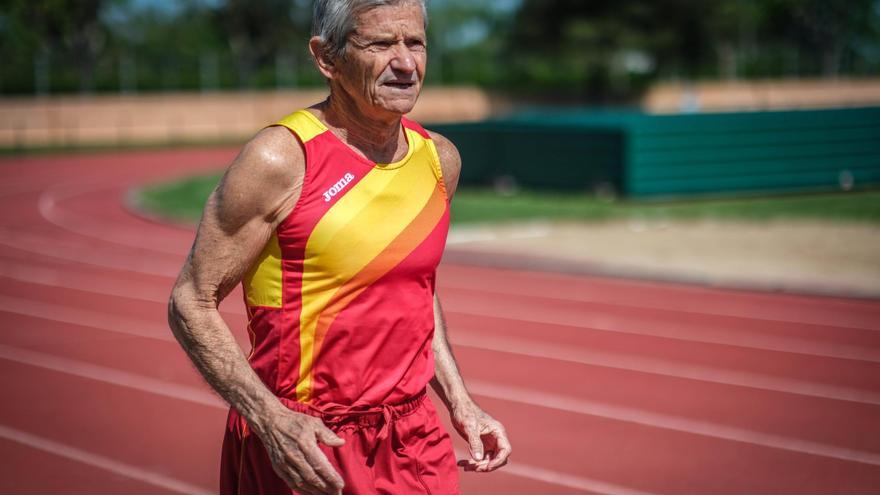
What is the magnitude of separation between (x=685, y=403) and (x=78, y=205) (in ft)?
51.3

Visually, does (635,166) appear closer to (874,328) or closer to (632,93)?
(874,328)

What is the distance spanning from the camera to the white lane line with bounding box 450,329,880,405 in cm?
718

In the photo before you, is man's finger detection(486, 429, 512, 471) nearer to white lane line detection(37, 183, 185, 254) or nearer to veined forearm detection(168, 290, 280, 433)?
veined forearm detection(168, 290, 280, 433)

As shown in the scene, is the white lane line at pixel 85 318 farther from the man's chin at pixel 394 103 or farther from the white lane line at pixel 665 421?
the man's chin at pixel 394 103

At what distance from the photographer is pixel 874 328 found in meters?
8.99

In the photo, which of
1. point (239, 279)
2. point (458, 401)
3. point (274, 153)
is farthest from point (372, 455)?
point (274, 153)

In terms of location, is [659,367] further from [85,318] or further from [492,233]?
[492,233]

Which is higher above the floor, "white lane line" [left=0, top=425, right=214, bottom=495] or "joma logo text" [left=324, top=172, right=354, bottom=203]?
"joma logo text" [left=324, top=172, right=354, bottom=203]

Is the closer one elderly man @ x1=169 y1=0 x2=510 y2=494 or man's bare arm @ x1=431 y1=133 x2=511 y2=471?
elderly man @ x1=169 y1=0 x2=510 y2=494

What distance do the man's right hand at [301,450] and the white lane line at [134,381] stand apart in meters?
3.45

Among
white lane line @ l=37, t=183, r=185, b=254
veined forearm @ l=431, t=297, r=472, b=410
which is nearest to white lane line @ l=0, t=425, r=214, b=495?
veined forearm @ l=431, t=297, r=472, b=410

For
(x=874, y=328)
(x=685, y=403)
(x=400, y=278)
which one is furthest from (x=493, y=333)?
(x=400, y=278)

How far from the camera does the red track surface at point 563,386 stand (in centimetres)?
573

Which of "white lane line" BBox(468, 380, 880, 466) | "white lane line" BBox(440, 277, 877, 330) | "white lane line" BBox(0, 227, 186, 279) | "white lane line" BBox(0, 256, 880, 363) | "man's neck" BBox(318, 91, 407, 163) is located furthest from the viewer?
"white lane line" BBox(0, 227, 186, 279)
